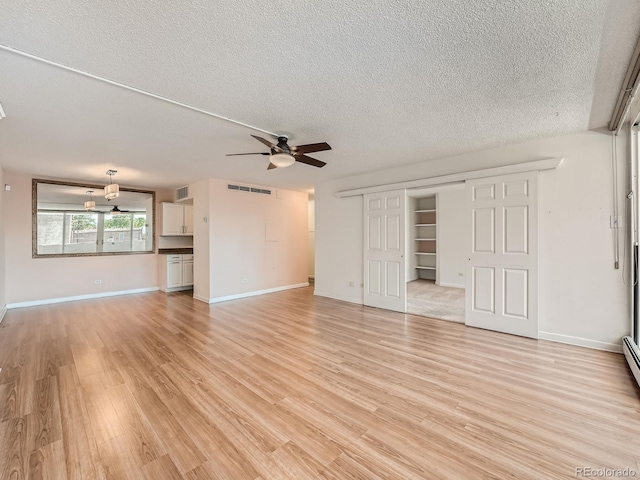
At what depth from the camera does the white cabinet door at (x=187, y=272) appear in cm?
721

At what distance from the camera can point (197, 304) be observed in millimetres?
5738

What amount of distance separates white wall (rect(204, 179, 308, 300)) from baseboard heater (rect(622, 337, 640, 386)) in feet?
19.8

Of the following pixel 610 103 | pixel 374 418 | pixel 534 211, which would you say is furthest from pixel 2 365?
pixel 610 103

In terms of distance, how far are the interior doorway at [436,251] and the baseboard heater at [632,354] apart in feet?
6.69

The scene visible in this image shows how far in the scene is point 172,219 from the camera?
7.23 metres

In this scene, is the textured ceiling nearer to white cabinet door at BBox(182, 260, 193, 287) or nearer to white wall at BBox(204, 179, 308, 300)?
white wall at BBox(204, 179, 308, 300)

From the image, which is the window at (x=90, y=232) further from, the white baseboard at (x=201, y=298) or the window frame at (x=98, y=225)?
the white baseboard at (x=201, y=298)

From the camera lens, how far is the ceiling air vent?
672 centimetres

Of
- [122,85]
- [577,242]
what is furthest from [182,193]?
[577,242]

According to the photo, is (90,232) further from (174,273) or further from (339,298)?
(339,298)

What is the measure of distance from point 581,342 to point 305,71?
4.37m

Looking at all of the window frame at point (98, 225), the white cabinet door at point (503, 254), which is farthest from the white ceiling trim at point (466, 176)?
the window frame at point (98, 225)

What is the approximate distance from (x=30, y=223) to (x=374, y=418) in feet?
24.5

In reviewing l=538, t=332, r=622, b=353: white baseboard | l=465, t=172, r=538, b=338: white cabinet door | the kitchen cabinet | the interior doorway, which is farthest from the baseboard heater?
the kitchen cabinet
